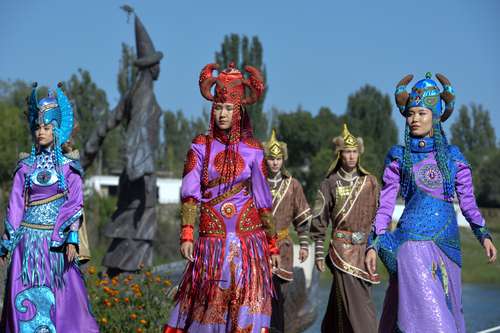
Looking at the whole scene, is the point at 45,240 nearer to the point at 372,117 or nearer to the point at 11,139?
the point at 11,139

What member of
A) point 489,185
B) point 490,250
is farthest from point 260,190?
point 489,185

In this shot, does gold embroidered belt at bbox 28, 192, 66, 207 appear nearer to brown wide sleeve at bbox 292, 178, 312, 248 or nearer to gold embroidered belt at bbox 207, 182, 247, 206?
gold embroidered belt at bbox 207, 182, 247, 206

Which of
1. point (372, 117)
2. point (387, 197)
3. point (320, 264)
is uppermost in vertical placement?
point (372, 117)

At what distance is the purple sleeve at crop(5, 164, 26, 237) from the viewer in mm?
7750

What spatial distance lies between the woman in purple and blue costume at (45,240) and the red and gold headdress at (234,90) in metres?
1.41

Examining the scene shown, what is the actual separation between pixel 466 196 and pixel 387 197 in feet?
2.06

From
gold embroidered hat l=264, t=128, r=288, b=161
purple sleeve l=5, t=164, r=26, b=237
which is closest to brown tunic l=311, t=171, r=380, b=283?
gold embroidered hat l=264, t=128, r=288, b=161

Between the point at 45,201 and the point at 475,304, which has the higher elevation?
the point at 45,201

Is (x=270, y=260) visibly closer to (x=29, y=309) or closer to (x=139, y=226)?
(x=29, y=309)

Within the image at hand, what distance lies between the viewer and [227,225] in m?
7.25

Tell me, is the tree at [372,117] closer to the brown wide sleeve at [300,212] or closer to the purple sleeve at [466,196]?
the brown wide sleeve at [300,212]

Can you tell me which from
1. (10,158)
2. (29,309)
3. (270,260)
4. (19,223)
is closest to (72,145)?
(19,223)

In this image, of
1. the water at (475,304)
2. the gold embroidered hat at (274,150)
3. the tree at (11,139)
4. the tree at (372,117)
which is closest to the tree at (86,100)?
the tree at (11,139)

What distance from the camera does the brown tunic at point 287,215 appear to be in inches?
404
